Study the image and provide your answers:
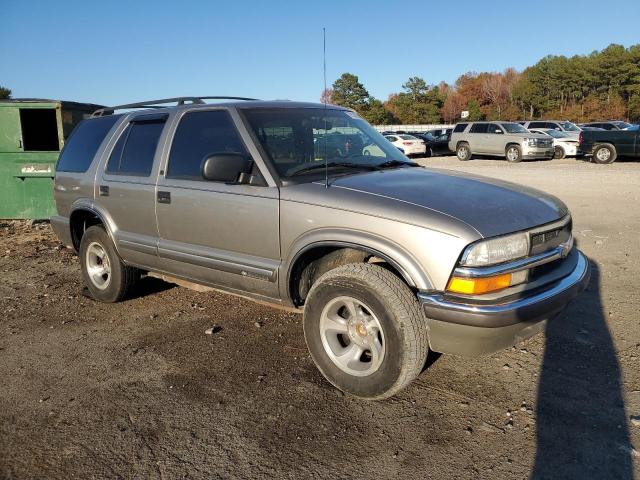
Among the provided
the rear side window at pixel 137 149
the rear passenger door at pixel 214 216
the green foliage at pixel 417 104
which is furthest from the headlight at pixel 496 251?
the green foliage at pixel 417 104

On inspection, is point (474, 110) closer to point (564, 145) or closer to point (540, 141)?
point (564, 145)

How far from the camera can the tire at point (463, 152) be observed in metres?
24.2

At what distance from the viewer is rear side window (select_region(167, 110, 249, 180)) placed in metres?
3.93

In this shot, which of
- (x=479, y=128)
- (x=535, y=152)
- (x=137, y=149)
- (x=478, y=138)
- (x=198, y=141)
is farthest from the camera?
(x=479, y=128)

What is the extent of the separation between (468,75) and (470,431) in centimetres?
10675

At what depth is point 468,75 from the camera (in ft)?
330

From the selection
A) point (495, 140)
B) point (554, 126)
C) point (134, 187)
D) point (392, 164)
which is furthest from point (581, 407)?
point (554, 126)

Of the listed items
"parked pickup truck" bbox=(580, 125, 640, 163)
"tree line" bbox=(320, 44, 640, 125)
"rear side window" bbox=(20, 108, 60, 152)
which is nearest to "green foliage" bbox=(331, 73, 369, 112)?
"tree line" bbox=(320, 44, 640, 125)

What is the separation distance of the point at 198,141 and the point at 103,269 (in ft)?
6.23

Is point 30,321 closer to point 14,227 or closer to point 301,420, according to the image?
point 301,420

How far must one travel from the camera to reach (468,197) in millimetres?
3234

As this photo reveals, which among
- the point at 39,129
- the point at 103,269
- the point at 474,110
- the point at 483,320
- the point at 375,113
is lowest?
the point at 103,269

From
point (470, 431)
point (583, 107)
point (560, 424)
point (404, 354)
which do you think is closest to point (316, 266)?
point (404, 354)

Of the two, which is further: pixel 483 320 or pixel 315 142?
pixel 315 142
